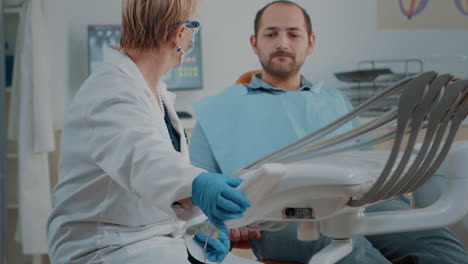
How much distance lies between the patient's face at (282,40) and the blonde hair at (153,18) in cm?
82

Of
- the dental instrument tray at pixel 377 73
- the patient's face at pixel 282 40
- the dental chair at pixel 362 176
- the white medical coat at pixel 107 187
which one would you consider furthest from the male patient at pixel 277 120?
the dental instrument tray at pixel 377 73

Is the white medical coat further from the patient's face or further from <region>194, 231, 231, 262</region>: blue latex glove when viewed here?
the patient's face

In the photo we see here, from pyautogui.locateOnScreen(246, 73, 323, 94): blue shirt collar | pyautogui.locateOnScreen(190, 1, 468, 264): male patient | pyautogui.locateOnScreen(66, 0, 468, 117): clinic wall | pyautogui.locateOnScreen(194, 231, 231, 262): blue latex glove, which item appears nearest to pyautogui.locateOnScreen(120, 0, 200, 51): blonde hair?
pyautogui.locateOnScreen(194, 231, 231, 262): blue latex glove

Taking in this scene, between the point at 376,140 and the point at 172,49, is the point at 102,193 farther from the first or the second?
the point at 376,140

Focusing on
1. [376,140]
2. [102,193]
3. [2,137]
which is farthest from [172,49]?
[2,137]

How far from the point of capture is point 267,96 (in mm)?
2051

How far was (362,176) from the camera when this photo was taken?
2.55ft

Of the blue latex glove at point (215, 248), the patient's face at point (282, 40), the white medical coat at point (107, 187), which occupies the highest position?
the patient's face at point (282, 40)

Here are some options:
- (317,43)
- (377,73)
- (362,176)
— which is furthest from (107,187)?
(317,43)

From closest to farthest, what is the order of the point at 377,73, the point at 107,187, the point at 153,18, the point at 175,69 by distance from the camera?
1. the point at 107,187
2. the point at 153,18
3. the point at 377,73
4. the point at 175,69

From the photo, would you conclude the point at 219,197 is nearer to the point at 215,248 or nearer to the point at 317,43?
the point at 215,248

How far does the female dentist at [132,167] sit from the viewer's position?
919 mm

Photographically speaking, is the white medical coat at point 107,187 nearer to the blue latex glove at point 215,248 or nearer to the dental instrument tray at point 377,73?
the blue latex glove at point 215,248

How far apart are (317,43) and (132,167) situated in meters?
2.75
